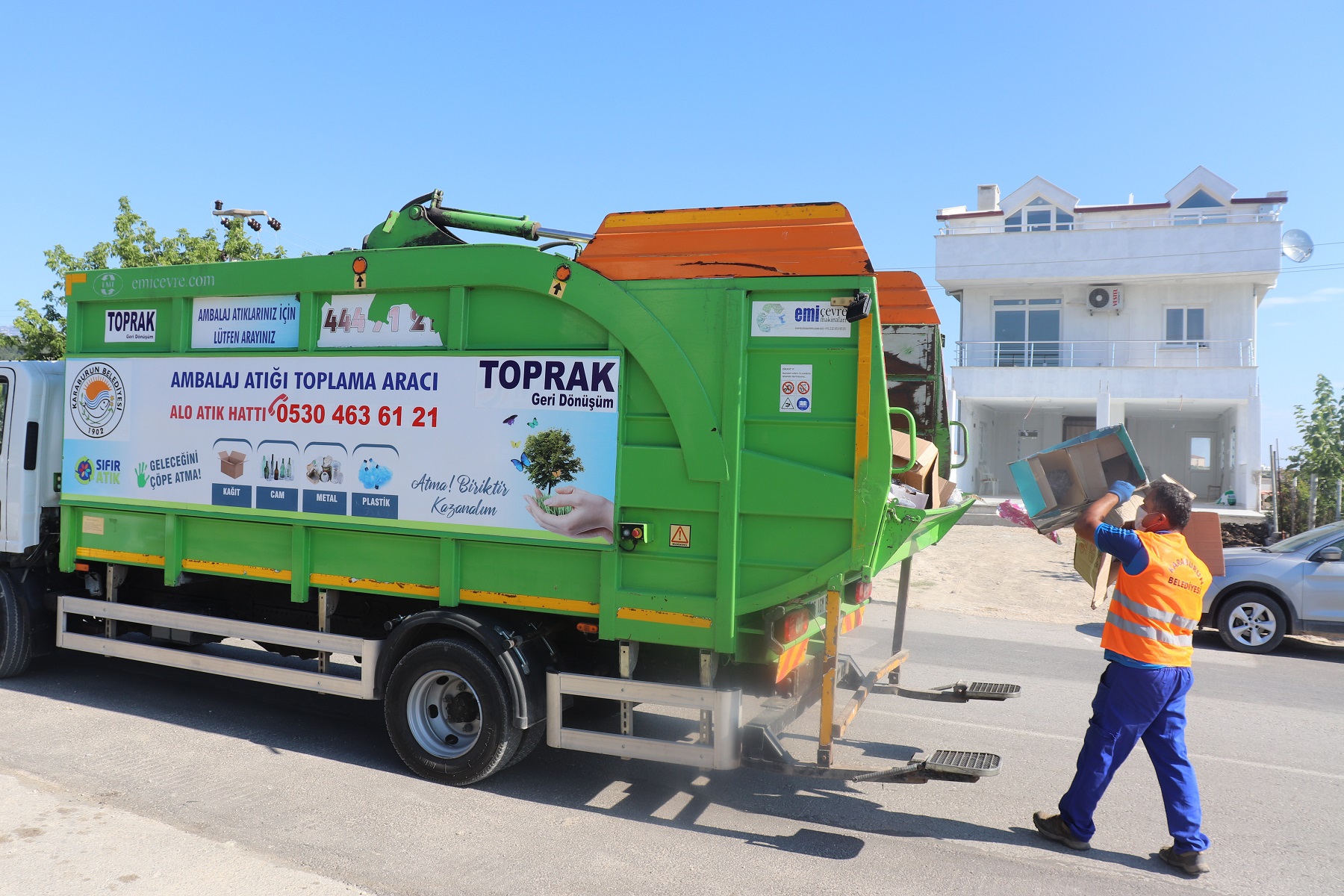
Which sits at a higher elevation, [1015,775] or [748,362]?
[748,362]

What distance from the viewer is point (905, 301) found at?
5.57 meters

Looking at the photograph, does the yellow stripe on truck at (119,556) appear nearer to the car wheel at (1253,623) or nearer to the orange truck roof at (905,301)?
the orange truck roof at (905,301)

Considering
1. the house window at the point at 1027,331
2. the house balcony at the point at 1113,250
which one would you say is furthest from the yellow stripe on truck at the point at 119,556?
the house window at the point at 1027,331

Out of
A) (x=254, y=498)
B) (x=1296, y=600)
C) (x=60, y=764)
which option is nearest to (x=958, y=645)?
(x=1296, y=600)

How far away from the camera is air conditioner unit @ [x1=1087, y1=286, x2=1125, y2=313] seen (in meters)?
24.5

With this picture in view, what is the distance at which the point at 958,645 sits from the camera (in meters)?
9.36

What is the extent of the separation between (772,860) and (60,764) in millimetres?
3971

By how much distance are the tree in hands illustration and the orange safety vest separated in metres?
2.71

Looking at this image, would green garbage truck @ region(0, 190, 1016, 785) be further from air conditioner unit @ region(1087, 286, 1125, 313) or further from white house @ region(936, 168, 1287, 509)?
air conditioner unit @ region(1087, 286, 1125, 313)

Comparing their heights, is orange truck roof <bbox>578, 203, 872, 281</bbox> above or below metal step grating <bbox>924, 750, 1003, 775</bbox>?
above

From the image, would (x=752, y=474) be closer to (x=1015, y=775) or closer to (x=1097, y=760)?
(x=1097, y=760)

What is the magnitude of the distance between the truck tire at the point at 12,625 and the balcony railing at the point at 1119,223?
23.3m

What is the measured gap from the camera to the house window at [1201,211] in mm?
24547

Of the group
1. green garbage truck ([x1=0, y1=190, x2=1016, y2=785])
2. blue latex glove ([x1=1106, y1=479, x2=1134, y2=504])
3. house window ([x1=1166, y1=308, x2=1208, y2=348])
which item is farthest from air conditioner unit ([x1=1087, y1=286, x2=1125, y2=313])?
blue latex glove ([x1=1106, y1=479, x2=1134, y2=504])
